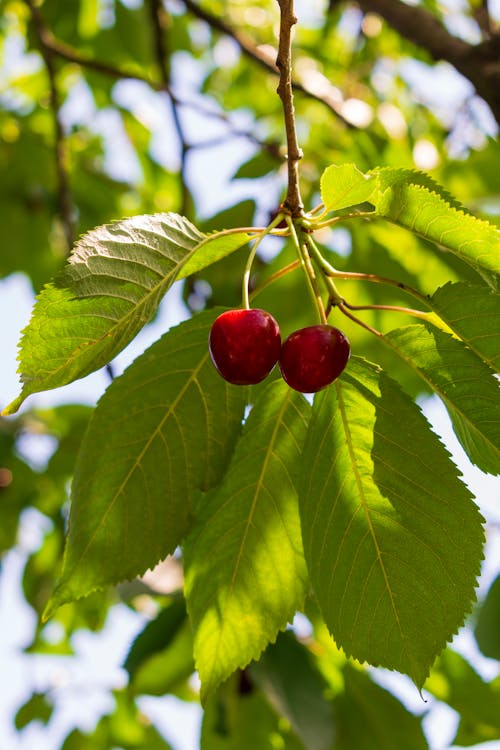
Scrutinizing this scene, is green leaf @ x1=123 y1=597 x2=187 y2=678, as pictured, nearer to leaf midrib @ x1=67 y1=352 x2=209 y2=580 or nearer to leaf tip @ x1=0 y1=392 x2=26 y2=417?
leaf midrib @ x1=67 y1=352 x2=209 y2=580

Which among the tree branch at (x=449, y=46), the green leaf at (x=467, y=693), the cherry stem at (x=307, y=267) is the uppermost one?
the tree branch at (x=449, y=46)

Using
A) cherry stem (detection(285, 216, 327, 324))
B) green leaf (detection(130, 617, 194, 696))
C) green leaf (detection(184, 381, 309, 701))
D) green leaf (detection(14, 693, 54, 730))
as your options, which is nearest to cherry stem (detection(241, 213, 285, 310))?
cherry stem (detection(285, 216, 327, 324))

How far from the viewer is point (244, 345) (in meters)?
1.17

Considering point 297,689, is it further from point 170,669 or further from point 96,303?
point 96,303

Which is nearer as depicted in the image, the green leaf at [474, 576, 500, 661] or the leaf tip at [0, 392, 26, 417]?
the leaf tip at [0, 392, 26, 417]

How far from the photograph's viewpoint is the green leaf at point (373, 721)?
7.57ft

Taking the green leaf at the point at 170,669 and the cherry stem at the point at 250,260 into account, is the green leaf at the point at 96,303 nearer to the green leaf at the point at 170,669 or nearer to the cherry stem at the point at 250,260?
the cherry stem at the point at 250,260

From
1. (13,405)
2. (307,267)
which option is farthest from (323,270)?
(13,405)

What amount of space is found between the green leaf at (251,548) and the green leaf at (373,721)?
1043mm

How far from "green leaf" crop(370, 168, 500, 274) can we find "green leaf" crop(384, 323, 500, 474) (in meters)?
0.14

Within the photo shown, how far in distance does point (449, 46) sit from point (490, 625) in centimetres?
166

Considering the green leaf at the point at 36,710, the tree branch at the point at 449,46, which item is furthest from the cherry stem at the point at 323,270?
the green leaf at the point at 36,710

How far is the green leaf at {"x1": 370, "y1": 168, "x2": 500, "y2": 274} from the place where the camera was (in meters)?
1.18

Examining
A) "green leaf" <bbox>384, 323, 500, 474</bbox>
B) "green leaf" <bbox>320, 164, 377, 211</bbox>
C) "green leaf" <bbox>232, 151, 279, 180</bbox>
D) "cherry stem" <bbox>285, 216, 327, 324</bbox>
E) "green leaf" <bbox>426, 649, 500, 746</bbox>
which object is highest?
"green leaf" <bbox>320, 164, 377, 211</bbox>
